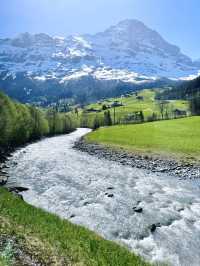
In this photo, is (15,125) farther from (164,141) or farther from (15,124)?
(164,141)

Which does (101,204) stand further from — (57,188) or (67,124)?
(67,124)

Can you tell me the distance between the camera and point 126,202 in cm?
3691

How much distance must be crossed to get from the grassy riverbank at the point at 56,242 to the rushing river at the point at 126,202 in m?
4.16

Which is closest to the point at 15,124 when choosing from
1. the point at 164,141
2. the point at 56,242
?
the point at 164,141

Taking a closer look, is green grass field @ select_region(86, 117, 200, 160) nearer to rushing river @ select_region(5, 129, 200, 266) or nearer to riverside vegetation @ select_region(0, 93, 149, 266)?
rushing river @ select_region(5, 129, 200, 266)

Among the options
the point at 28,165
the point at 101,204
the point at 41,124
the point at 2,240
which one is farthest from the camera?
the point at 41,124

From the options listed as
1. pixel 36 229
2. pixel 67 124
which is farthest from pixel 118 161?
pixel 67 124

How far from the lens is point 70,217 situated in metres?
31.8

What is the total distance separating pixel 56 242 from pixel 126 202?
18.3 m

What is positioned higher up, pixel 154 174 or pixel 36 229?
pixel 36 229

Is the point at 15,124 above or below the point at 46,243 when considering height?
above

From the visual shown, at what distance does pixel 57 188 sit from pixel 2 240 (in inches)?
1018

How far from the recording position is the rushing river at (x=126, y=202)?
25.8 m

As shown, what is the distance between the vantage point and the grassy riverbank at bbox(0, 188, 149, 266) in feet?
57.9
